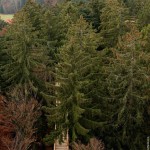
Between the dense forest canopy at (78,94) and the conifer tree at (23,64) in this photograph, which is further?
the conifer tree at (23,64)

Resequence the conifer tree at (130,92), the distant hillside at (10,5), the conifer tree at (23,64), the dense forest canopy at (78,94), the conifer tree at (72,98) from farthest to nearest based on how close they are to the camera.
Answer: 1. the distant hillside at (10,5)
2. the conifer tree at (23,64)
3. the conifer tree at (130,92)
4. the dense forest canopy at (78,94)
5. the conifer tree at (72,98)

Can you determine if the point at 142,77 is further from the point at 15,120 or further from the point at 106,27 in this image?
the point at 106,27

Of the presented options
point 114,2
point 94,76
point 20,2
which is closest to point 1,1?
point 20,2

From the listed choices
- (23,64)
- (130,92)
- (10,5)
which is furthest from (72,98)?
(10,5)

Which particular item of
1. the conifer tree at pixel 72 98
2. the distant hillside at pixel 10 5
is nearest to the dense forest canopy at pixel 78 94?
the conifer tree at pixel 72 98

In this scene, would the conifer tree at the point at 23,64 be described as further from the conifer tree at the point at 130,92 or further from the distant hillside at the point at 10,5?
the distant hillside at the point at 10,5

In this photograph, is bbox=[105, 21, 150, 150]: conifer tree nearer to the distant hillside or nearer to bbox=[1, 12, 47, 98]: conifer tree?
bbox=[1, 12, 47, 98]: conifer tree

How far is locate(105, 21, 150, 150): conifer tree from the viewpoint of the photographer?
32594 mm

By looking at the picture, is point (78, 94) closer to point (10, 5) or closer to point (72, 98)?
point (72, 98)

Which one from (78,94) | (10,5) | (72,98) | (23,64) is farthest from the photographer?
(10,5)

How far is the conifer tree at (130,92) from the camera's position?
32.6 m

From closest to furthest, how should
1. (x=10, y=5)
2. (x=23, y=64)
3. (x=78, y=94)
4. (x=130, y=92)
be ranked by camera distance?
(x=78, y=94) < (x=130, y=92) < (x=23, y=64) < (x=10, y=5)

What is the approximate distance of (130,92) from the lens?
3291 cm

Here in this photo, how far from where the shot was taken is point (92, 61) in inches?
1390
